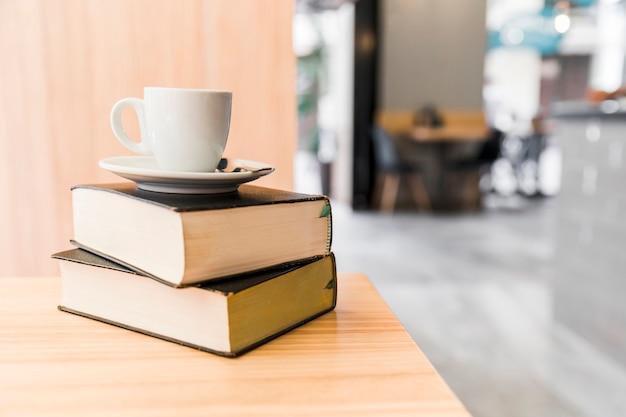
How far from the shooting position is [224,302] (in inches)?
15.9

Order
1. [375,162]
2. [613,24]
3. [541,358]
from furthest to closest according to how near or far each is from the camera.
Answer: [613,24]
[375,162]
[541,358]

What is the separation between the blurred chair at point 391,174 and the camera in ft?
16.6

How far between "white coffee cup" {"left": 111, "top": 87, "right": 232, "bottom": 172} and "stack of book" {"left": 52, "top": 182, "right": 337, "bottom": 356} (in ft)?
0.14

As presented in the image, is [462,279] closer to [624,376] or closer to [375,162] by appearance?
[624,376]

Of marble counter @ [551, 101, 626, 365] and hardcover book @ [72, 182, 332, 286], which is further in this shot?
marble counter @ [551, 101, 626, 365]

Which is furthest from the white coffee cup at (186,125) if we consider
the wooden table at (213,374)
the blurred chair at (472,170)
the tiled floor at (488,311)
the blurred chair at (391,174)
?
the blurred chair at (472,170)

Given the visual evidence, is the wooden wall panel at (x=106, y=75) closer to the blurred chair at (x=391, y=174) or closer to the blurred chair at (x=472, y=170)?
the blurred chair at (x=391, y=174)

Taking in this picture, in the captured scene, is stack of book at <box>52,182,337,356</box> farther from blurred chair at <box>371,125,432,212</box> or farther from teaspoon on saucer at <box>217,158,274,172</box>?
blurred chair at <box>371,125,432,212</box>

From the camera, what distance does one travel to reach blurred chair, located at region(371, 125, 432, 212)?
507 centimetres

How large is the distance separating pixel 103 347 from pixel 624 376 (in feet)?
6.30

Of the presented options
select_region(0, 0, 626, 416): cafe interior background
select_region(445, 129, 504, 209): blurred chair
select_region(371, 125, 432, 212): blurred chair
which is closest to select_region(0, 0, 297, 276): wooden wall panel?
select_region(0, 0, 626, 416): cafe interior background

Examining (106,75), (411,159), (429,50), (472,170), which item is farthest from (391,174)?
(106,75)

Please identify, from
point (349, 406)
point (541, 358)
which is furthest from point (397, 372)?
point (541, 358)

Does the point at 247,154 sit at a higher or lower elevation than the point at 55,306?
higher
